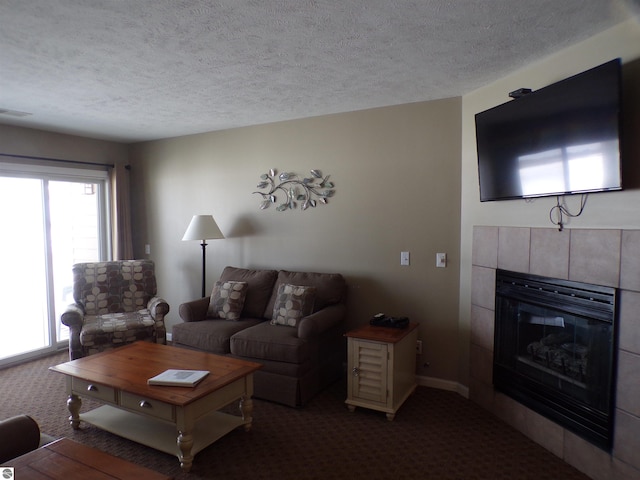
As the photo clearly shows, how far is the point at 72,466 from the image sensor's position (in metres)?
1.69

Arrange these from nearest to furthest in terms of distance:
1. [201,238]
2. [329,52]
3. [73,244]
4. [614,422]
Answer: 1. [614,422]
2. [329,52]
3. [201,238]
4. [73,244]

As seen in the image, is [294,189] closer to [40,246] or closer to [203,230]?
[203,230]

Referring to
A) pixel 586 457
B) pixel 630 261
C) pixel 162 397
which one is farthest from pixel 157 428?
pixel 630 261

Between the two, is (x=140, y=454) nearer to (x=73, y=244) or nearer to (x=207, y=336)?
(x=207, y=336)

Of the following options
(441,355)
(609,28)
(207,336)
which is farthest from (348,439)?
(609,28)

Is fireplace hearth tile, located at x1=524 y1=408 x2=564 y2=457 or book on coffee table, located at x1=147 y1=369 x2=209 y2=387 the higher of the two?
book on coffee table, located at x1=147 y1=369 x2=209 y2=387

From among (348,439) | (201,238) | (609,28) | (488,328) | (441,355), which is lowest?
(348,439)

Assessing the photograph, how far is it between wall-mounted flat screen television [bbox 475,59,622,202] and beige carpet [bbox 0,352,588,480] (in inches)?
63.3

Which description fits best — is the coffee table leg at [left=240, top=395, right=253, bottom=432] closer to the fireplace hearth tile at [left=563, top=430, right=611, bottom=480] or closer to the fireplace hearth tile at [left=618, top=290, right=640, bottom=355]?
the fireplace hearth tile at [left=563, top=430, right=611, bottom=480]

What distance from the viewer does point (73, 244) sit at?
4.90 metres

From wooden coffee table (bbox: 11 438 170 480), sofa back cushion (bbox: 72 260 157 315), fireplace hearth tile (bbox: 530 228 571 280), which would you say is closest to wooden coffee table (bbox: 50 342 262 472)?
wooden coffee table (bbox: 11 438 170 480)

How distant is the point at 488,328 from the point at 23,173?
4770 mm

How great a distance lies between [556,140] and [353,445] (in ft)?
7.34

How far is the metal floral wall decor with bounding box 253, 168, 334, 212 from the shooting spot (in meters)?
4.04
